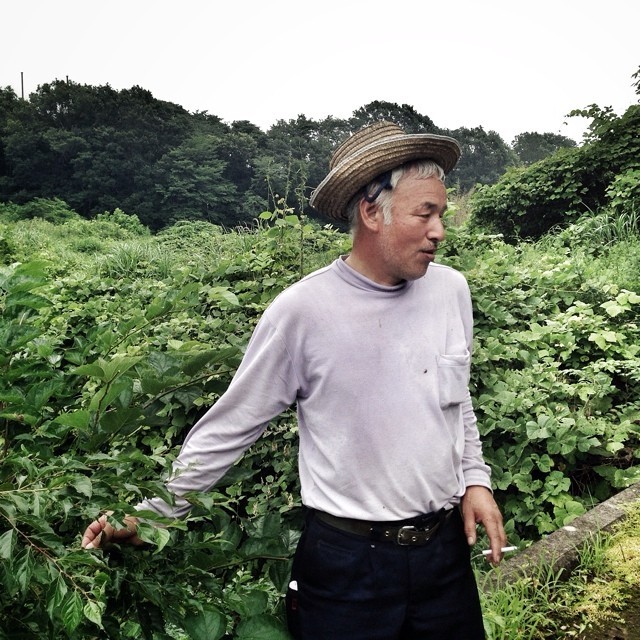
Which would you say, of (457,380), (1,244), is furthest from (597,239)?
(1,244)

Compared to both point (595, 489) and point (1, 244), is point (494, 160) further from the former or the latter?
point (595, 489)

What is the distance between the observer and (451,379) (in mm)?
1670

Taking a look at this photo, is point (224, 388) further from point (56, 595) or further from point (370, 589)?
point (56, 595)

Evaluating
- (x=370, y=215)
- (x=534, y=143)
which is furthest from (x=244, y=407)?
(x=534, y=143)

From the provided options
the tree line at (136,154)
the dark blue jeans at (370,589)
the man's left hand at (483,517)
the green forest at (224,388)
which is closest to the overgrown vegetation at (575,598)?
the green forest at (224,388)

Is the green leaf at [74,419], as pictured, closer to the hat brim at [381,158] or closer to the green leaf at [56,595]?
the green leaf at [56,595]

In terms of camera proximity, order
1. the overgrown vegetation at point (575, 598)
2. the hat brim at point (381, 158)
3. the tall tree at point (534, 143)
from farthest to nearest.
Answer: the tall tree at point (534, 143), the overgrown vegetation at point (575, 598), the hat brim at point (381, 158)

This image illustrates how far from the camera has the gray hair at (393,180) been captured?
168 centimetres

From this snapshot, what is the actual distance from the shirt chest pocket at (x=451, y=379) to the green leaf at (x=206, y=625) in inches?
31.4

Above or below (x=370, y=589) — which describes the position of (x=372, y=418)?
above

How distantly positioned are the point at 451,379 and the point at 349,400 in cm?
30

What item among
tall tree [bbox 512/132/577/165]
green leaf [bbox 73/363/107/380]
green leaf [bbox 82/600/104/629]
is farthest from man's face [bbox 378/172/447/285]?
tall tree [bbox 512/132/577/165]

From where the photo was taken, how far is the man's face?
→ 164 centimetres

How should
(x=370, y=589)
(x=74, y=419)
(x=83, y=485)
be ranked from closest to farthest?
(x=83, y=485) < (x=74, y=419) < (x=370, y=589)
